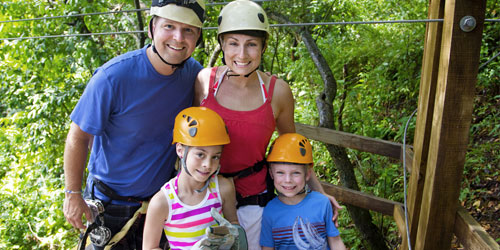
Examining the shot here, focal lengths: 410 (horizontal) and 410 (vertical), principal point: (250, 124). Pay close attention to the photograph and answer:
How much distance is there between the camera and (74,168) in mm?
2561

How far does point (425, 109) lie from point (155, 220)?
192 centimetres

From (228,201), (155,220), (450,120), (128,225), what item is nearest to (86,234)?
(128,225)

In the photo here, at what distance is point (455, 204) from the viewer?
2586 mm

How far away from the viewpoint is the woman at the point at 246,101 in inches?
98.5

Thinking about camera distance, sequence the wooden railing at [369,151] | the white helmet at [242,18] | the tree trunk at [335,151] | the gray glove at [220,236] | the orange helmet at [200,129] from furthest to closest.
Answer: the tree trunk at [335,151] < the wooden railing at [369,151] < the white helmet at [242,18] < the orange helmet at [200,129] < the gray glove at [220,236]

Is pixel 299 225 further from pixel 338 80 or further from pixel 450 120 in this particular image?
pixel 338 80

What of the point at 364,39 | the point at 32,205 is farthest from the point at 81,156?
the point at 32,205

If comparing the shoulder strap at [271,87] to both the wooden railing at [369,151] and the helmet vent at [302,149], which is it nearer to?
the helmet vent at [302,149]

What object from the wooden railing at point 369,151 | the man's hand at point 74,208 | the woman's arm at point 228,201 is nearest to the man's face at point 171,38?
the woman's arm at point 228,201

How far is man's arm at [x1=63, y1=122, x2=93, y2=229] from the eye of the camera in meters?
2.51

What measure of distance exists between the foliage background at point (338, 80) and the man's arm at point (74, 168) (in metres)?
3.43

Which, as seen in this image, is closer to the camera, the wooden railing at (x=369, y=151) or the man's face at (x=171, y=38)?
the man's face at (x=171, y=38)

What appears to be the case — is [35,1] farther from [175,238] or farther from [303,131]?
[175,238]

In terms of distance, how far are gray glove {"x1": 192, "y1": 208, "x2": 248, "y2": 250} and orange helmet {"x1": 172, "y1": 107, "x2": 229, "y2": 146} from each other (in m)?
0.40
